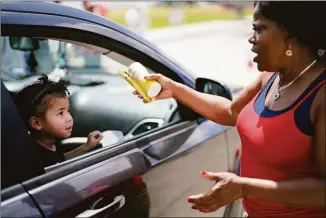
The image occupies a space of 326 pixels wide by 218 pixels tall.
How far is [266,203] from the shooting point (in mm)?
1874

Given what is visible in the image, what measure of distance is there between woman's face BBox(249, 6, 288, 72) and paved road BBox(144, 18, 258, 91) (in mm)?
7006

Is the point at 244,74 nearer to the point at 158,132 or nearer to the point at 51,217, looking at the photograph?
the point at 158,132

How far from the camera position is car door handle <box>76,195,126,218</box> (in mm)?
1875

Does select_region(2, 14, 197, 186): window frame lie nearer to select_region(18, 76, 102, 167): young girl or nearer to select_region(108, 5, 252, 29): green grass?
select_region(18, 76, 102, 167): young girl

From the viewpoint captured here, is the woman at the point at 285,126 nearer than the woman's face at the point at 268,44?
Yes

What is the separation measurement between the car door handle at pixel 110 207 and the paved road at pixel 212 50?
6.94 meters

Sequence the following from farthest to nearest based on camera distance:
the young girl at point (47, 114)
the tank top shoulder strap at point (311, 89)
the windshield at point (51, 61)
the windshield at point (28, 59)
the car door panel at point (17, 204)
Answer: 1. the windshield at point (28, 59)
2. the windshield at point (51, 61)
3. the young girl at point (47, 114)
4. the tank top shoulder strap at point (311, 89)
5. the car door panel at point (17, 204)

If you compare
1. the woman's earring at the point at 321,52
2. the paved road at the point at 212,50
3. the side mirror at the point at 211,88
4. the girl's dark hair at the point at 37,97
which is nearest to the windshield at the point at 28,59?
the girl's dark hair at the point at 37,97

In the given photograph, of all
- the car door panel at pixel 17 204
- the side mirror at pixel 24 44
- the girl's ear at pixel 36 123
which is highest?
the side mirror at pixel 24 44

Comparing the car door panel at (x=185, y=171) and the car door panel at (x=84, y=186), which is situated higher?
the car door panel at (x=84, y=186)

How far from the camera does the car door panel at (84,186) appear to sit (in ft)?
5.81

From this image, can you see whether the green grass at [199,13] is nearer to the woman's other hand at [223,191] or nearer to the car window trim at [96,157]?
the car window trim at [96,157]

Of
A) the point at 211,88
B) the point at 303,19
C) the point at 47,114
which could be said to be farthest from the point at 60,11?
the point at 211,88

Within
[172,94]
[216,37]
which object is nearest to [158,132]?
[172,94]
